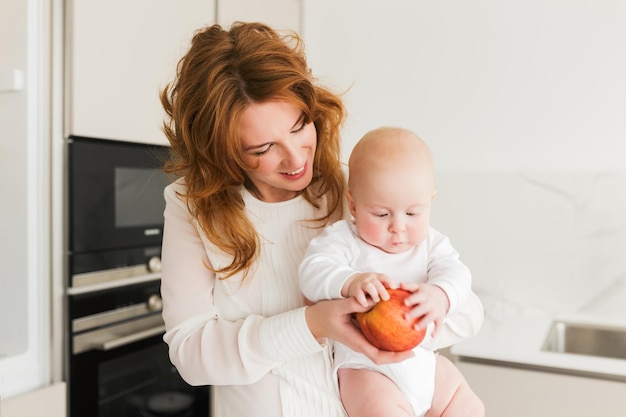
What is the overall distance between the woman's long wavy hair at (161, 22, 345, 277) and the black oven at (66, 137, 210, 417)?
67 cm

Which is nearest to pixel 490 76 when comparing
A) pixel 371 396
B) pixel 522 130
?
pixel 522 130

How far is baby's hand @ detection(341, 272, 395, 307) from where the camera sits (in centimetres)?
80

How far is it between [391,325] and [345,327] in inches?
2.9

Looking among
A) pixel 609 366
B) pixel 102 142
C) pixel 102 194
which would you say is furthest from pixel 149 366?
pixel 609 366

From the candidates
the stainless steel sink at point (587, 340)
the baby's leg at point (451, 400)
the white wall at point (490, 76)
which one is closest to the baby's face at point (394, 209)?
the baby's leg at point (451, 400)

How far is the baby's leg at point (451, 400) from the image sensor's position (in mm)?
987

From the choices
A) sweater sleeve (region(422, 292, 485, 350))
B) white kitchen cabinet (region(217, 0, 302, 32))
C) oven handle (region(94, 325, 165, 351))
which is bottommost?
oven handle (region(94, 325, 165, 351))

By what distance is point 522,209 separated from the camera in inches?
85.4

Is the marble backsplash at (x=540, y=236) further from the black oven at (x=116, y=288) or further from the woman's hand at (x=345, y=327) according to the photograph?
the woman's hand at (x=345, y=327)

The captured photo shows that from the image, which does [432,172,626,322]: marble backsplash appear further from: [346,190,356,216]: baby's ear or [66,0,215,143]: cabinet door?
[346,190,356,216]: baby's ear

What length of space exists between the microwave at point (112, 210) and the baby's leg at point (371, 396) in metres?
0.84

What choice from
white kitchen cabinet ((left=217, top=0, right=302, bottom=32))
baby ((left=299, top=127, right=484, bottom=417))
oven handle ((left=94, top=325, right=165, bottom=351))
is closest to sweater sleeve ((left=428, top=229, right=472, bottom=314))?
baby ((left=299, top=127, right=484, bottom=417))

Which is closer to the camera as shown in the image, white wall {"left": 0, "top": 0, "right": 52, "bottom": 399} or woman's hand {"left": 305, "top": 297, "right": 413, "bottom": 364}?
woman's hand {"left": 305, "top": 297, "right": 413, "bottom": 364}

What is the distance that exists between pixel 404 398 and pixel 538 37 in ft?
5.44
